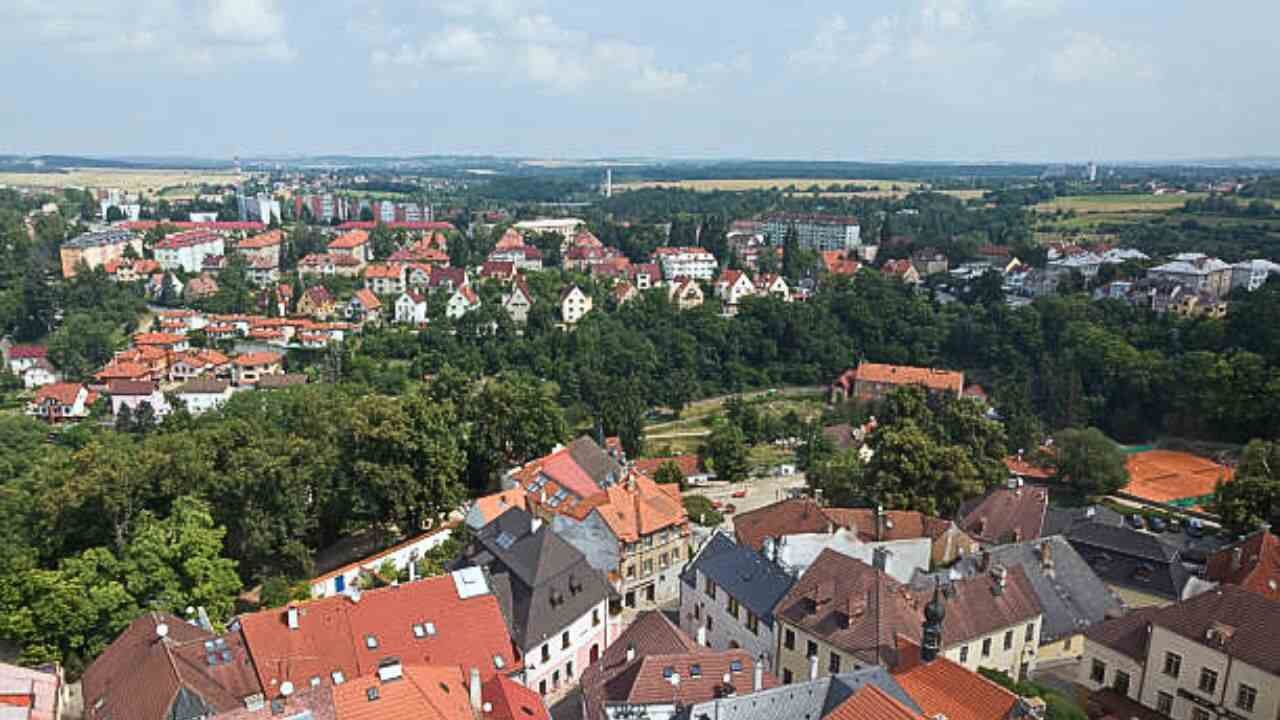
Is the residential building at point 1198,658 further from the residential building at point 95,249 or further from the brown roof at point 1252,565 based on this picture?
the residential building at point 95,249

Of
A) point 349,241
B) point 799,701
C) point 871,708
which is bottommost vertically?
point 799,701

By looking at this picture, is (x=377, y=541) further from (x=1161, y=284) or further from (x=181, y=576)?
(x=1161, y=284)

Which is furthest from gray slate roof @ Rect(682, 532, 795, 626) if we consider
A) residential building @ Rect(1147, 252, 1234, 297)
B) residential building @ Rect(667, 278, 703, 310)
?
residential building @ Rect(1147, 252, 1234, 297)

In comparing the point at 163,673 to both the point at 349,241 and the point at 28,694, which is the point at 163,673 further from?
the point at 349,241

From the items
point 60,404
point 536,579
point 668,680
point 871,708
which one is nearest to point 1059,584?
point 871,708

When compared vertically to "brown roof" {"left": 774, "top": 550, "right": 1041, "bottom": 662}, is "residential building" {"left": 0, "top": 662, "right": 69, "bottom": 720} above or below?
below

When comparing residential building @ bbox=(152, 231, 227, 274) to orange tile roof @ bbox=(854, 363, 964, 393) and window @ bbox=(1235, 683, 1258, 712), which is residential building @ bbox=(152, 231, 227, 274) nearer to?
orange tile roof @ bbox=(854, 363, 964, 393)

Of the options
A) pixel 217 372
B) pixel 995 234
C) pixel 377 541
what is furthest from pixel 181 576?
pixel 995 234

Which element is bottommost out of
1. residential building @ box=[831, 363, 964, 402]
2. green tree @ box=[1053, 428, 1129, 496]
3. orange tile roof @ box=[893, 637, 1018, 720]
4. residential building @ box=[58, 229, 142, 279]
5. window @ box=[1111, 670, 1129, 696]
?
residential building @ box=[831, 363, 964, 402]
